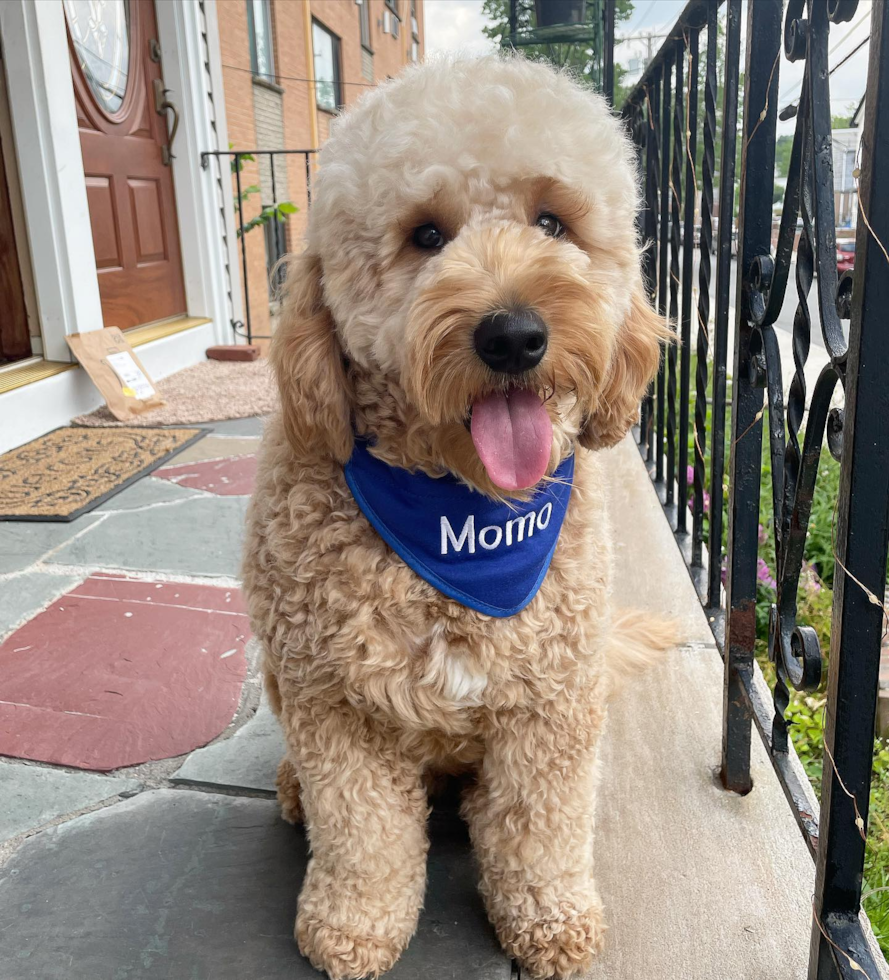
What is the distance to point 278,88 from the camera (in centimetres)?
1113

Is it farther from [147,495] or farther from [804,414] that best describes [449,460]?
[147,495]

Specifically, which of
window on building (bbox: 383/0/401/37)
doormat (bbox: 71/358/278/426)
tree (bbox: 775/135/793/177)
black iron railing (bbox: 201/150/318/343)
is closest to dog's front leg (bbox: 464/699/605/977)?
tree (bbox: 775/135/793/177)

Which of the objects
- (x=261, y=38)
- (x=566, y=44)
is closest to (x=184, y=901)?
(x=566, y=44)

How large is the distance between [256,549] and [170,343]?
4.96 metres

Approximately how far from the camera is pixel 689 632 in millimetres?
2514

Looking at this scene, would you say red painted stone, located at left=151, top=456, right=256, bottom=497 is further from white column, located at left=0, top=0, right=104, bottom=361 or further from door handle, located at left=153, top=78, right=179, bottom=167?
door handle, located at left=153, top=78, right=179, bottom=167

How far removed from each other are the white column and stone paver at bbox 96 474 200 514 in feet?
4.99

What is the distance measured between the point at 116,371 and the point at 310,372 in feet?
13.2

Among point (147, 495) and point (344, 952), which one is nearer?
point (344, 952)

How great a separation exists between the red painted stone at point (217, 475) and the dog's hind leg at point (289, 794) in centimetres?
207

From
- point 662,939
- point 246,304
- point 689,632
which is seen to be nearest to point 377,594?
point 662,939

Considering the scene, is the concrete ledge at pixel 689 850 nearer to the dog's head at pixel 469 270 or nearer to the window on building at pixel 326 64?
the dog's head at pixel 469 270

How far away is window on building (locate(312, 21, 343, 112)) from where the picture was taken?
13.8 m

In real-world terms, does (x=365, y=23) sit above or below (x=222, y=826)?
above
